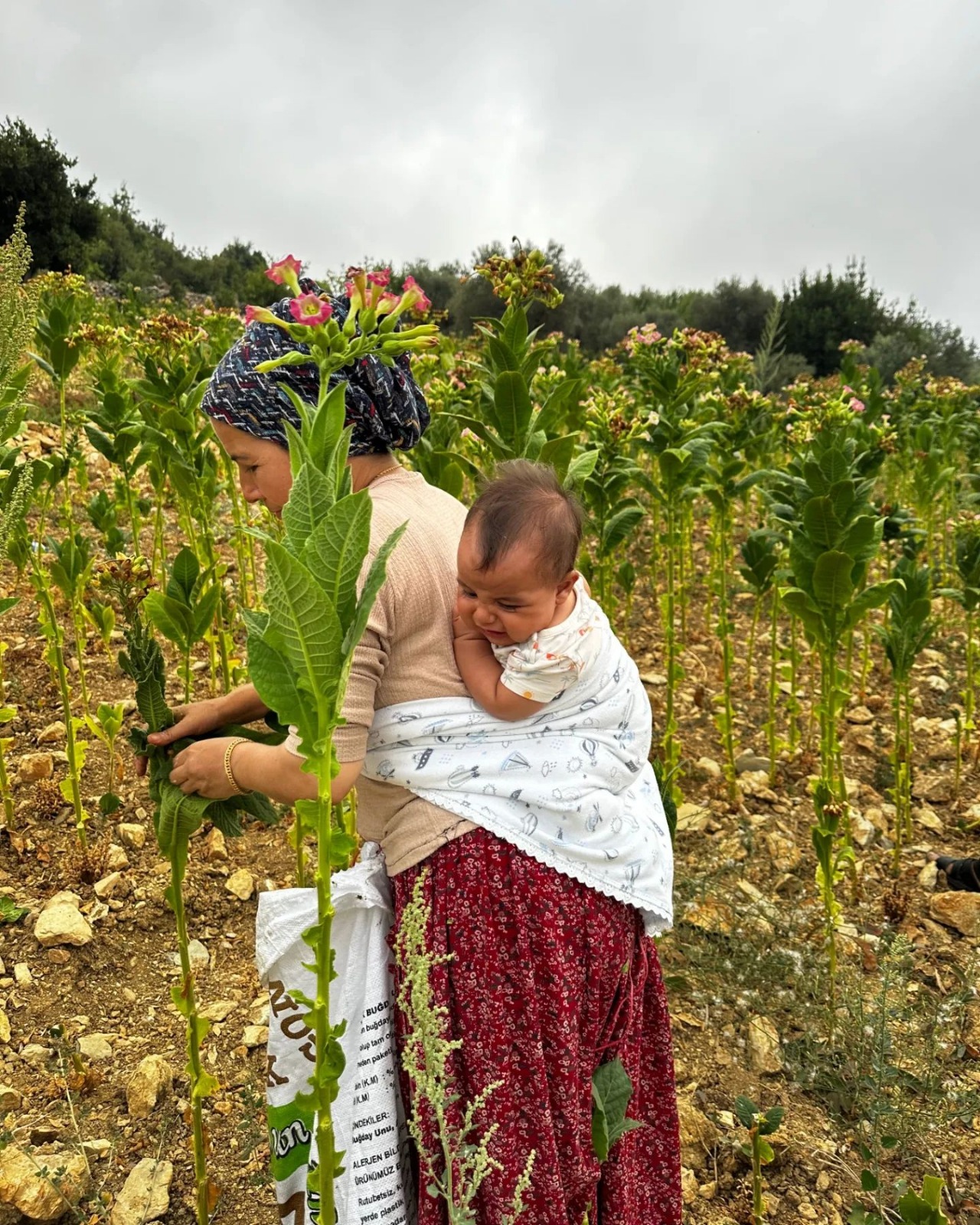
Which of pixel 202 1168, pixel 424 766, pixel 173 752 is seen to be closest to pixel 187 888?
pixel 202 1168

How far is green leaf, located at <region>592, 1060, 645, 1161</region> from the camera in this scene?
1.39 meters

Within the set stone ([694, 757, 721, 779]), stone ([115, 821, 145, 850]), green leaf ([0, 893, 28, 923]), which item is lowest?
green leaf ([0, 893, 28, 923])

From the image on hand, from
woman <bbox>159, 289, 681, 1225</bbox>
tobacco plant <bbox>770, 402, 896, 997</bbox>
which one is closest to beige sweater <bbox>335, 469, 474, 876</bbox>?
woman <bbox>159, 289, 681, 1225</bbox>

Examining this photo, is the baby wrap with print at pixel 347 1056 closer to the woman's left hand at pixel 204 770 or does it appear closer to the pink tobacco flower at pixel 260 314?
the woman's left hand at pixel 204 770

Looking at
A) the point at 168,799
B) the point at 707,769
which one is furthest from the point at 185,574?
the point at 707,769

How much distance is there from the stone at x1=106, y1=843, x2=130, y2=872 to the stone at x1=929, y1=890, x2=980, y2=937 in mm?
2561

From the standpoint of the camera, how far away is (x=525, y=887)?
1.47m

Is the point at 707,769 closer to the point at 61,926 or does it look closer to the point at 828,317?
the point at 61,926

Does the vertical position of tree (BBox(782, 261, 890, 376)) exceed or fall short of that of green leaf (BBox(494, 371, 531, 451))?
it exceeds it

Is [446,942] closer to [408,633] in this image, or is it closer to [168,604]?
[408,633]

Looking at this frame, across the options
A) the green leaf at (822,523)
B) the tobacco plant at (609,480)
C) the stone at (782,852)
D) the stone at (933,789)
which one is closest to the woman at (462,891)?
the green leaf at (822,523)

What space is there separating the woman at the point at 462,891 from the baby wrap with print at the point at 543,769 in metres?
0.03

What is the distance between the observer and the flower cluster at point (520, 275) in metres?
2.81

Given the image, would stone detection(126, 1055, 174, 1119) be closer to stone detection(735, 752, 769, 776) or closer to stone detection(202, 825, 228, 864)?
stone detection(202, 825, 228, 864)
